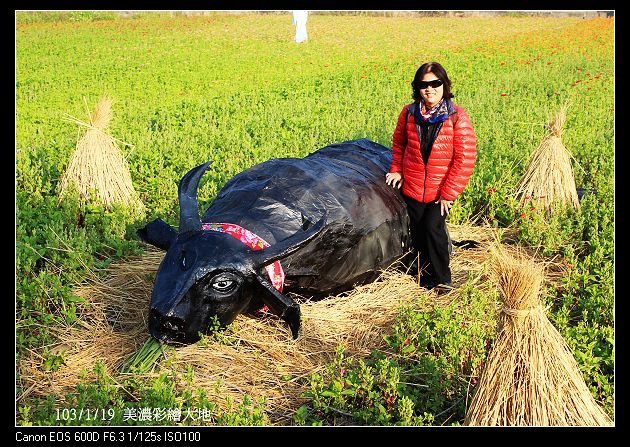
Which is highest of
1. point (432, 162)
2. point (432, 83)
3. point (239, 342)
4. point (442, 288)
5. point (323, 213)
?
point (432, 83)

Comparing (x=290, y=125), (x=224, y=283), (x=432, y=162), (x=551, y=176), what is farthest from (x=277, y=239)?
(x=290, y=125)

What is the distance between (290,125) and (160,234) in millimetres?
6328

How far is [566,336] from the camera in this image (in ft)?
14.9

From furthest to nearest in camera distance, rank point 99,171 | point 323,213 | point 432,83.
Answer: point 99,171
point 432,83
point 323,213

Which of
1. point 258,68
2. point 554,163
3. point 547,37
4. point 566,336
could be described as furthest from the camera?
point 547,37

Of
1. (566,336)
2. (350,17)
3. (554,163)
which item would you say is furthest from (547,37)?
(566,336)

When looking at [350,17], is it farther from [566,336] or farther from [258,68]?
[566,336]

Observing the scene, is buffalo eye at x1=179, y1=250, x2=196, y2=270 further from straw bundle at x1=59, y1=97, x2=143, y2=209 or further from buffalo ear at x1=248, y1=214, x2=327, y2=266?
straw bundle at x1=59, y1=97, x2=143, y2=209

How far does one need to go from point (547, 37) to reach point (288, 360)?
63.5 ft

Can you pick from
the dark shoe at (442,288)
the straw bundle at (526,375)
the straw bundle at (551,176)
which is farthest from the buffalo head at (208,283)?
the straw bundle at (551,176)

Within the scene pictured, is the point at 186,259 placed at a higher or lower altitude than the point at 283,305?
higher

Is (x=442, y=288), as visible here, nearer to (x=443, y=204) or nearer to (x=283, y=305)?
(x=443, y=204)

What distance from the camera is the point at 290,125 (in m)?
10.6

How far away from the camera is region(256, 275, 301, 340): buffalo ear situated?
163 inches
